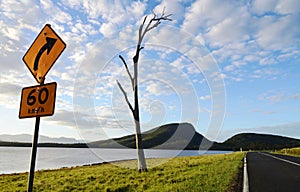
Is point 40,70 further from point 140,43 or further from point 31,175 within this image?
point 140,43

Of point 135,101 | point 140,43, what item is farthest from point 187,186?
point 140,43

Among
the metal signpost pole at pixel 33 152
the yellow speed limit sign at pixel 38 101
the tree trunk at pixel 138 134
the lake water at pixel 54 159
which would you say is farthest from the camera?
the lake water at pixel 54 159

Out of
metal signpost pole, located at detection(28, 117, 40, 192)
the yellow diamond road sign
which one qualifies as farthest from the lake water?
the yellow diamond road sign

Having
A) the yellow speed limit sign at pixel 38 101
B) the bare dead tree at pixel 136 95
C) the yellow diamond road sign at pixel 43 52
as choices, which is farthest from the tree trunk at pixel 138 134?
the yellow speed limit sign at pixel 38 101

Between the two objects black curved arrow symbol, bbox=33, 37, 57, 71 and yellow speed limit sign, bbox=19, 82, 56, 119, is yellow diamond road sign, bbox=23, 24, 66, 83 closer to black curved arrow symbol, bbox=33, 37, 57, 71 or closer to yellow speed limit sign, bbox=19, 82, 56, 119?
black curved arrow symbol, bbox=33, 37, 57, 71

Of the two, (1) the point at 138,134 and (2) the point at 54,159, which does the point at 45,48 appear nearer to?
(1) the point at 138,134

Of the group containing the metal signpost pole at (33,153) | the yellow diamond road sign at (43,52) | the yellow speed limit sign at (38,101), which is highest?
the yellow diamond road sign at (43,52)

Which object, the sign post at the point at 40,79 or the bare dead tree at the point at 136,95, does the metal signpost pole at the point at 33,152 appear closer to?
the sign post at the point at 40,79

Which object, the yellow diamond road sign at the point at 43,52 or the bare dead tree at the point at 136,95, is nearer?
the yellow diamond road sign at the point at 43,52

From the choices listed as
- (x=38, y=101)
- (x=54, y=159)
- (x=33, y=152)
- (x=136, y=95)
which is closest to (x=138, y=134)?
(x=136, y=95)

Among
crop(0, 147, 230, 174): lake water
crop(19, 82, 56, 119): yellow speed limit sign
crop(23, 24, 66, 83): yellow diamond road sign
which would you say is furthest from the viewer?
crop(0, 147, 230, 174): lake water

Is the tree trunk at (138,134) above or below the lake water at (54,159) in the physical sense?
above

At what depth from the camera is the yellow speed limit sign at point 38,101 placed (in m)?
3.75

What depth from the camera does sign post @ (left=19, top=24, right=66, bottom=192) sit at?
3.79m
